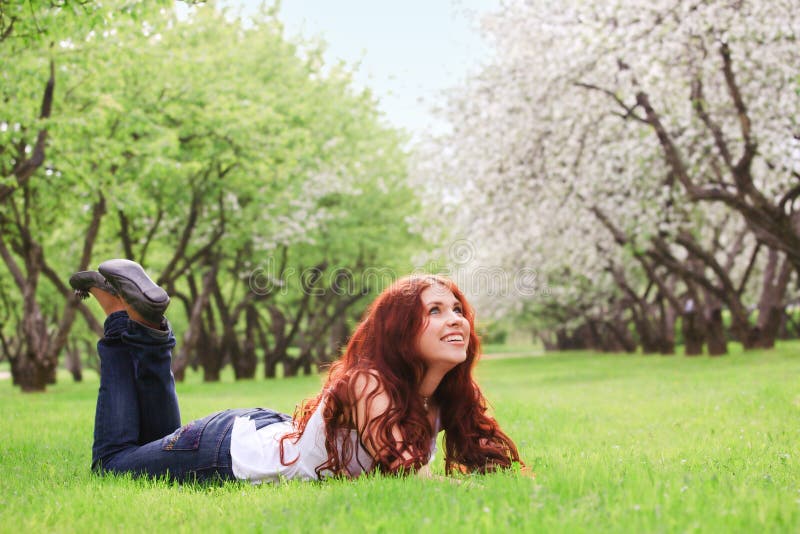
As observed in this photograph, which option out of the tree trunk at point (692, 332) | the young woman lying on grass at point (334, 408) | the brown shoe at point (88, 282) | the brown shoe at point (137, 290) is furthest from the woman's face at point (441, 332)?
the tree trunk at point (692, 332)

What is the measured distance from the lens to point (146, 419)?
548cm

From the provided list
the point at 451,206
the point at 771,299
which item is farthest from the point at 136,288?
the point at 771,299

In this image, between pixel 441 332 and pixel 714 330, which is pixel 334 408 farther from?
pixel 714 330

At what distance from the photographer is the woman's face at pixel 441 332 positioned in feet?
15.5

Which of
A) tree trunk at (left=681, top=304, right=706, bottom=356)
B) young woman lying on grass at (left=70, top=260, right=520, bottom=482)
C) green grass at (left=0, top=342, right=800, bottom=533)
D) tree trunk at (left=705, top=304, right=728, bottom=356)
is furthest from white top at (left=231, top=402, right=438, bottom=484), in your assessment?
tree trunk at (left=681, top=304, right=706, bottom=356)

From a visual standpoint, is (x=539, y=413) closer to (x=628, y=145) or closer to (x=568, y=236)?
(x=628, y=145)

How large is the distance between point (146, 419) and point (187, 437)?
52cm

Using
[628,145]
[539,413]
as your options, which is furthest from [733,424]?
[628,145]

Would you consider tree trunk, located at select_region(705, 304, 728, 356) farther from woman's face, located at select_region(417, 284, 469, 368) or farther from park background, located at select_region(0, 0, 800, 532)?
woman's face, located at select_region(417, 284, 469, 368)

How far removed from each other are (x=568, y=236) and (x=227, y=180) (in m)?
10.9

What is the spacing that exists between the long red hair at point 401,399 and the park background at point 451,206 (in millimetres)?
303

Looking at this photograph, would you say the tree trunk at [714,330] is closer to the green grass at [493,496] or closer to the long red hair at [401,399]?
the green grass at [493,496]

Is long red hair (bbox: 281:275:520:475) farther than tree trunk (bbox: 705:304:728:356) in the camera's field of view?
No

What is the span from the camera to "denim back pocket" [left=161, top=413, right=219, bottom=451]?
5113 millimetres
